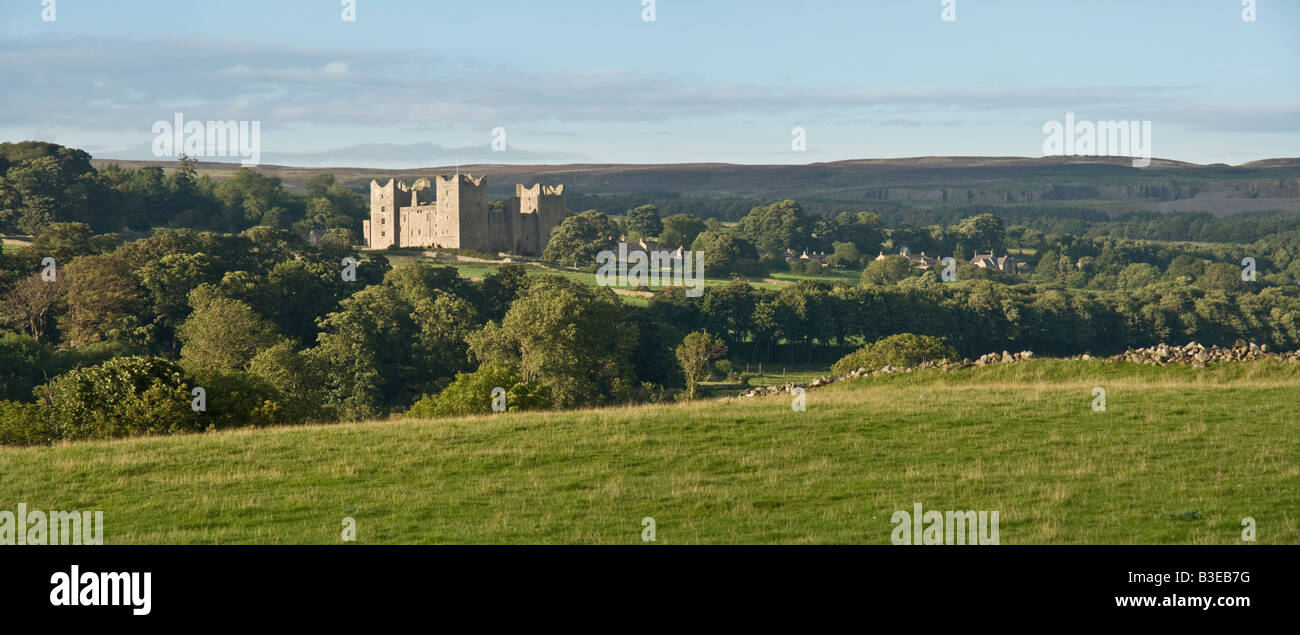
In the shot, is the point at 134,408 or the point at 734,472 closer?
the point at 734,472

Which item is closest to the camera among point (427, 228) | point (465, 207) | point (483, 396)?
point (483, 396)

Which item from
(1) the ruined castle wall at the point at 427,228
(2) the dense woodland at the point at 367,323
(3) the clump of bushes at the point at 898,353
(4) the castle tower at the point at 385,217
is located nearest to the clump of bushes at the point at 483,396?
(2) the dense woodland at the point at 367,323

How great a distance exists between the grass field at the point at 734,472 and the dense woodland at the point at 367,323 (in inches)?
415

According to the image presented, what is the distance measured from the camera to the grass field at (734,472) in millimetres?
17281

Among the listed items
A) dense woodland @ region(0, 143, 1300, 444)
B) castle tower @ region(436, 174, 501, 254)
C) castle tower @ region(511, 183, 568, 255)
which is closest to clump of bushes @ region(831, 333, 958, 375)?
dense woodland @ region(0, 143, 1300, 444)

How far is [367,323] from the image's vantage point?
82.6 metres

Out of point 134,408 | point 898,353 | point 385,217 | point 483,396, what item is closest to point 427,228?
point 385,217

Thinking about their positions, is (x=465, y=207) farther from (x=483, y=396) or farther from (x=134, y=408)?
(x=134, y=408)

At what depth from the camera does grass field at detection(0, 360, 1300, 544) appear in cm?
1728

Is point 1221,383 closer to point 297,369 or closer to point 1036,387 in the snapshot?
point 1036,387

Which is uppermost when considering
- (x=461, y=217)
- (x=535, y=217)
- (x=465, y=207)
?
(x=465, y=207)

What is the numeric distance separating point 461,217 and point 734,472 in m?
135

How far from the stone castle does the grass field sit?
418 ft
